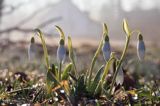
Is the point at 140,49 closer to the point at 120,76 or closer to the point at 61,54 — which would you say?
the point at 120,76

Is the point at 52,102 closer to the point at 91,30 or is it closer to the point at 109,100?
the point at 109,100

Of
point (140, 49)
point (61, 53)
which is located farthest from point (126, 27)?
point (61, 53)

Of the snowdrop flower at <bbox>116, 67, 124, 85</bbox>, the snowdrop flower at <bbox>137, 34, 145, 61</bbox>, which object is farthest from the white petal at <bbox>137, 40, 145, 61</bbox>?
the snowdrop flower at <bbox>116, 67, 124, 85</bbox>

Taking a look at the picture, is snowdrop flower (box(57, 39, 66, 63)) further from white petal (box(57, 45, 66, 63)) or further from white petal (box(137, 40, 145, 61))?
white petal (box(137, 40, 145, 61))

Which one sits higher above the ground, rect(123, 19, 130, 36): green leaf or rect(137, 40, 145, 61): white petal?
rect(123, 19, 130, 36): green leaf

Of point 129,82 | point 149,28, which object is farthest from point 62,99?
point 149,28

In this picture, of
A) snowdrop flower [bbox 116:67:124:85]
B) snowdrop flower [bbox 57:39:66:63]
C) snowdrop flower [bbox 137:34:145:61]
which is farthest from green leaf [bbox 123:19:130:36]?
snowdrop flower [bbox 57:39:66:63]

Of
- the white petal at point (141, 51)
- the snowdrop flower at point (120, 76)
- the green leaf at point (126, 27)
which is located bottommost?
the snowdrop flower at point (120, 76)

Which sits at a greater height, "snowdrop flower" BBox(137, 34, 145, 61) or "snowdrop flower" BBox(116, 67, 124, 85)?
"snowdrop flower" BBox(137, 34, 145, 61)

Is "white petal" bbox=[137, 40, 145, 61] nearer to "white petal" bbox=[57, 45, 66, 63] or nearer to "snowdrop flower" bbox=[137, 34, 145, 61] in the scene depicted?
"snowdrop flower" bbox=[137, 34, 145, 61]

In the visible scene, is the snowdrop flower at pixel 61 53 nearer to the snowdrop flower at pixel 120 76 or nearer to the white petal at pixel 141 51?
the snowdrop flower at pixel 120 76

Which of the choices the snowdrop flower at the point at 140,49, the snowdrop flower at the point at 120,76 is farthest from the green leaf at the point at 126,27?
the snowdrop flower at the point at 120,76

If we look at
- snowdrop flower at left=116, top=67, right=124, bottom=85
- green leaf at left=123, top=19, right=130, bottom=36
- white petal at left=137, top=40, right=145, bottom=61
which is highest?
green leaf at left=123, top=19, right=130, bottom=36
